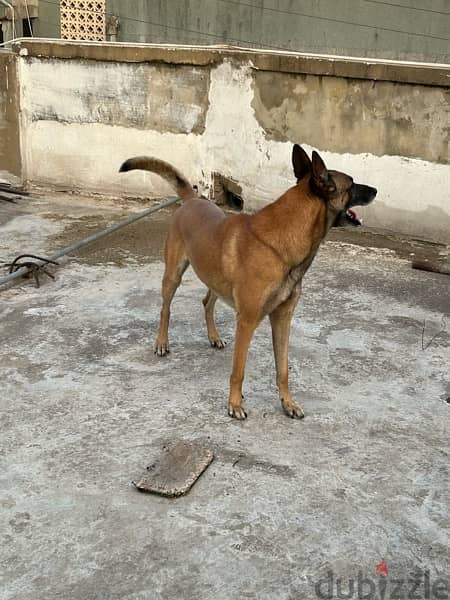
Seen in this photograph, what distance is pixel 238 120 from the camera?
7.70 m

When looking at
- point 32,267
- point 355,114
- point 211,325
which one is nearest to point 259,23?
point 355,114

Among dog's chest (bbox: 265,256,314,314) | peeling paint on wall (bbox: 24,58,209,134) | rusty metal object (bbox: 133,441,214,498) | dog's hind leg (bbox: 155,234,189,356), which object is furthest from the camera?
Answer: peeling paint on wall (bbox: 24,58,209,134)

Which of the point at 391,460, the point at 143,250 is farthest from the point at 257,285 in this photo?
the point at 143,250

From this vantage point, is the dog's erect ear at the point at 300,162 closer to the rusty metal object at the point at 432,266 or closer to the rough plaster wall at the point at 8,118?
the rusty metal object at the point at 432,266

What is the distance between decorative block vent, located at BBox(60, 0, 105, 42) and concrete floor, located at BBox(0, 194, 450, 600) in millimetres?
8911

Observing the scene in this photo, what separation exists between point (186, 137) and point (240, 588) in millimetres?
6484

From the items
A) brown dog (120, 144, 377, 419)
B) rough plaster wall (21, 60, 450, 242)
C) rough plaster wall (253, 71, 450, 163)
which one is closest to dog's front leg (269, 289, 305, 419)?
brown dog (120, 144, 377, 419)

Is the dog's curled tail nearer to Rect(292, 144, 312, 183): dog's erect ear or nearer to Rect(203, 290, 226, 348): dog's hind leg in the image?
Rect(203, 290, 226, 348): dog's hind leg

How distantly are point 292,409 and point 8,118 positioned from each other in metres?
6.70

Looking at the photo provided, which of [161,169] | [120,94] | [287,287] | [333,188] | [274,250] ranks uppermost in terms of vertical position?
[333,188]

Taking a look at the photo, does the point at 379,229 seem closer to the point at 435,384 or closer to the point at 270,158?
the point at 270,158

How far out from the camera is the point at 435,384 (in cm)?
412

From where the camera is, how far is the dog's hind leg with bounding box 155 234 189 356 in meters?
4.35

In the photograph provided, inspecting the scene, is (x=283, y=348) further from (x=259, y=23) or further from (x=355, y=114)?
(x=259, y=23)
